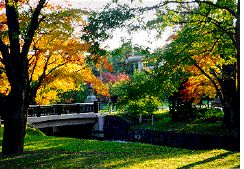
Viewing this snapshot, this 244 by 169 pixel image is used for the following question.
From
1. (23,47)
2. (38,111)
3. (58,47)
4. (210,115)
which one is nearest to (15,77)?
(23,47)

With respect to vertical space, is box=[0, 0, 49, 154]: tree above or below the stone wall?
above

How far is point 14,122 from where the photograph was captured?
9688 millimetres

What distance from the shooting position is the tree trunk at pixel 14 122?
9680 millimetres

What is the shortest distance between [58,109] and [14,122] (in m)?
12.7

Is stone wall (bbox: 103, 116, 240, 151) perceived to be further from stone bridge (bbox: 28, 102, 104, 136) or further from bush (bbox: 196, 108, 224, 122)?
bush (bbox: 196, 108, 224, 122)

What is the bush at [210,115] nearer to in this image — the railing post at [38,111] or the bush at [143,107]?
the bush at [143,107]

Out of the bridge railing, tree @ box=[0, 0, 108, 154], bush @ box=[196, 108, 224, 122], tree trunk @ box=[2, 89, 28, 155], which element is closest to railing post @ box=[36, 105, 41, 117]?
the bridge railing

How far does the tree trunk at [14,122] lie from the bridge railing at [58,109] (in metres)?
11.1

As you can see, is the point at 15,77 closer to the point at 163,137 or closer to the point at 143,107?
the point at 163,137

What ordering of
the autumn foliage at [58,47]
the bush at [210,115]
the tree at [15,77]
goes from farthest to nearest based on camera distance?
the bush at [210,115] → the autumn foliage at [58,47] → the tree at [15,77]

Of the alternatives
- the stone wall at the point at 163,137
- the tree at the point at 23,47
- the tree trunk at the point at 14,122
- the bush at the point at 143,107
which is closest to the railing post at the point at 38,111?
the stone wall at the point at 163,137

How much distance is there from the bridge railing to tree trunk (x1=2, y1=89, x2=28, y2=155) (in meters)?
11.1

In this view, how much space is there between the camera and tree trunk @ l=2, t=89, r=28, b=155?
31.8ft
